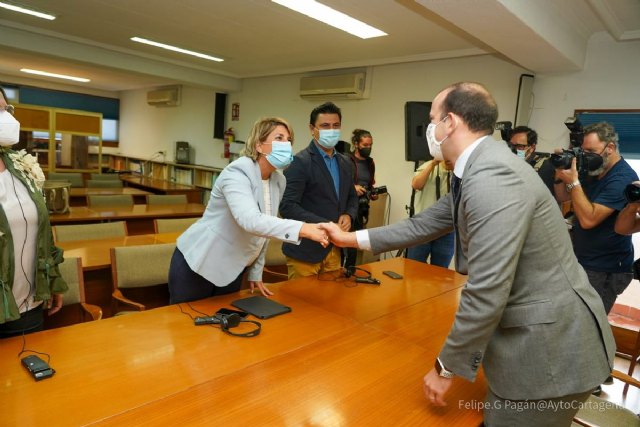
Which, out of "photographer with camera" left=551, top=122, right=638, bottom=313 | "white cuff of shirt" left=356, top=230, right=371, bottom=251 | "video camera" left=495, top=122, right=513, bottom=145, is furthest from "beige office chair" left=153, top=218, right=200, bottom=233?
"photographer with camera" left=551, top=122, right=638, bottom=313

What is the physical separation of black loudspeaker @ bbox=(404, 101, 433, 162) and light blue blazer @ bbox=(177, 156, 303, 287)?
2181mm

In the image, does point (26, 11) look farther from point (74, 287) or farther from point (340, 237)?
point (340, 237)

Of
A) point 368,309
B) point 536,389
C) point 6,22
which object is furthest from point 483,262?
point 6,22

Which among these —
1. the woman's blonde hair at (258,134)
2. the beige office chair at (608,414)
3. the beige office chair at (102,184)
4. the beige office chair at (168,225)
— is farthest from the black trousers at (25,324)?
the beige office chair at (102,184)

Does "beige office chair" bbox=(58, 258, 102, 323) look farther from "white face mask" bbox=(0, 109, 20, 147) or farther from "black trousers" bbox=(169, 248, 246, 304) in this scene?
"white face mask" bbox=(0, 109, 20, 147)

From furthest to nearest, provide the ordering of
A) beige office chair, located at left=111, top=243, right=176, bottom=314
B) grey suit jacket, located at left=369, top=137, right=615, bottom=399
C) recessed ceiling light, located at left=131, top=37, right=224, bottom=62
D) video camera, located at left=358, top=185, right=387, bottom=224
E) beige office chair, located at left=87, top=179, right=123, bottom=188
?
beige office chair, located at left=87, top=179, right=123, bottom=188 < recessed ceiling light, located at left=131, top=37, right=224, bottom=62 < video camera, located at left=358, top=185, right=387, bottom=224 < beige office chair, located at left=111, top=243, right=176, bottom=314 < grey suit jacket, located at left=369, top=137, right=615, bottom=399

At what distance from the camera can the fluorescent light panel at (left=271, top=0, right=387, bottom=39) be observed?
3.71 metres

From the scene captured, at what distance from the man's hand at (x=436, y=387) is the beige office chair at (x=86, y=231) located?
9.69 ft

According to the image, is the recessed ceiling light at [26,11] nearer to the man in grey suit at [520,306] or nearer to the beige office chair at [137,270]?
the beige office chair at [137,270]

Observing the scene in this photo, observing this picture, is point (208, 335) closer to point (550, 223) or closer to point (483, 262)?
point (483, 262)

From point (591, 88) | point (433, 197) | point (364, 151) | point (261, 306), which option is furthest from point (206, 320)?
point (591, 88)

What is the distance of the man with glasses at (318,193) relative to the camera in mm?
2484

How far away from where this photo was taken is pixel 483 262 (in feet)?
3.57

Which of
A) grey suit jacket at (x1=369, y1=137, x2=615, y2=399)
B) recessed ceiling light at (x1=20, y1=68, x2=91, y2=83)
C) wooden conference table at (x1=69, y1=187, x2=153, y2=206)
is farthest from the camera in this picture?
recessed ceiling light at (x1=20, y1=68, x2=91, y2=83)
